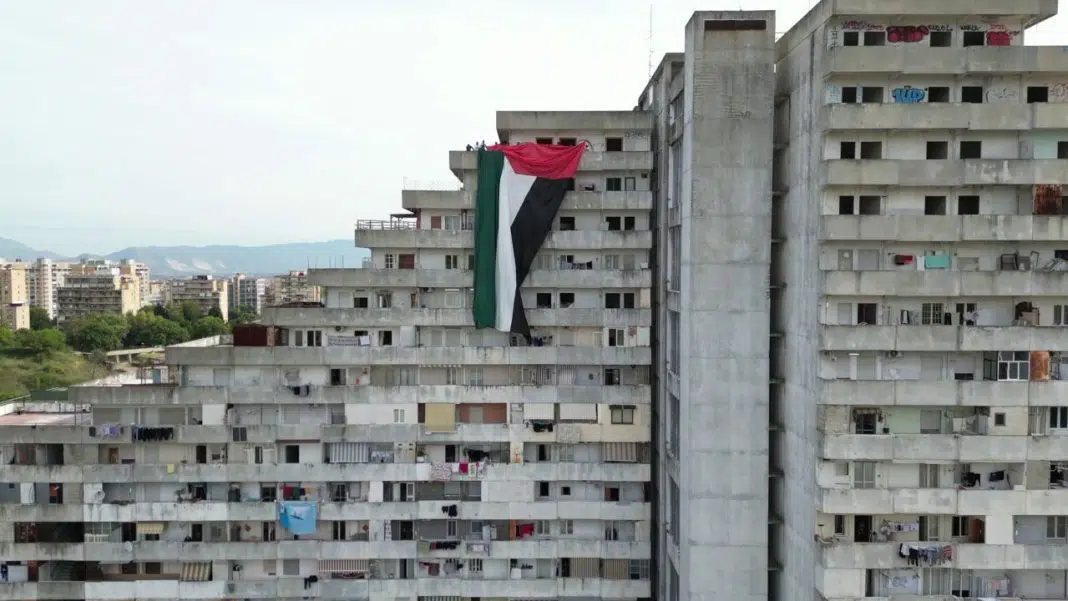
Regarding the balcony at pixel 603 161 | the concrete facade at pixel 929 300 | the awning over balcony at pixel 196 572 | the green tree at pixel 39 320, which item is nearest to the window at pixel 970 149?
the concrete facade at pixel 929 300

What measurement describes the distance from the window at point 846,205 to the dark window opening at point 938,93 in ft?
14.0

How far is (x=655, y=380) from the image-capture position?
103 feet

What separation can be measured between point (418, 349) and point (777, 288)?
47.5ft

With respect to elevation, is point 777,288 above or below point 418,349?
above

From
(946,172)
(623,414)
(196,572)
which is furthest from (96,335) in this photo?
(946,172)

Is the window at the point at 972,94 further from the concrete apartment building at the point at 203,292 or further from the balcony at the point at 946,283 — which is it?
the concrete apartment building at the point at 203,292

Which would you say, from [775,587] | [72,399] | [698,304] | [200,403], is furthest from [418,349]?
[775,587]

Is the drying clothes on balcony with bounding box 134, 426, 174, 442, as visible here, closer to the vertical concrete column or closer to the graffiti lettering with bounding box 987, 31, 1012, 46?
the vertical concrete column

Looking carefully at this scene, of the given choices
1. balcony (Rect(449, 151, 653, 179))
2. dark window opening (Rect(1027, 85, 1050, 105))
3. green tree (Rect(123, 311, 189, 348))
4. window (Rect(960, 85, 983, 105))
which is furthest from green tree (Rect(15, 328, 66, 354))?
dark window opening (Rect(1027, 85, 1050, 105))

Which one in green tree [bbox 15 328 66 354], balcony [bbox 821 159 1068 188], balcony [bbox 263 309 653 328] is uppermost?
balcony [bbox 821 159 1068 188]

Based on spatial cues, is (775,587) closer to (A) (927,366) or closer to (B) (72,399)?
(A) (927,366)

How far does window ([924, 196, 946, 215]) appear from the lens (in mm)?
23766

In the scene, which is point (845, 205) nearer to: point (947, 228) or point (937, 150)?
point (947, 228)

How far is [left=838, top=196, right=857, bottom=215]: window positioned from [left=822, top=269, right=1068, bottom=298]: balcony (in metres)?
2.12
